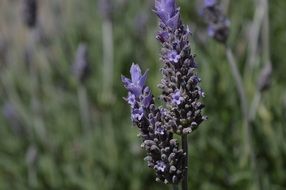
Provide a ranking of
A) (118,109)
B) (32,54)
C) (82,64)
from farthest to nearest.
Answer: (118,109) → (32,54) → (82,64)

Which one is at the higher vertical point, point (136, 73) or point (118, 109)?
point (118, 109)

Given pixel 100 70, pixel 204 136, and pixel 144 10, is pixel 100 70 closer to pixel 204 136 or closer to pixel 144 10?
pixel 144 10

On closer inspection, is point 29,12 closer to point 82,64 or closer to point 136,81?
point 82,64

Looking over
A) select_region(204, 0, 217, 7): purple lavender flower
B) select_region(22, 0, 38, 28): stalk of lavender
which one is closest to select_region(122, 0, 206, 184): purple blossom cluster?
select_region(204, 0, 217, 7): purple lavender flower

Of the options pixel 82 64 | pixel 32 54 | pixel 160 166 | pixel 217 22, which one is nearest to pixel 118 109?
pixel 32 54

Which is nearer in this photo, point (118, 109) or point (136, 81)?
point (136, 81)

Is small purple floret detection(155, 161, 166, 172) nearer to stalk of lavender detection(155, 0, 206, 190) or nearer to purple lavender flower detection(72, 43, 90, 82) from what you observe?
stalk of lavender detection(155, 0, 206, 190)

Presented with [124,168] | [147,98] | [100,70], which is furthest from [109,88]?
[147,98]
